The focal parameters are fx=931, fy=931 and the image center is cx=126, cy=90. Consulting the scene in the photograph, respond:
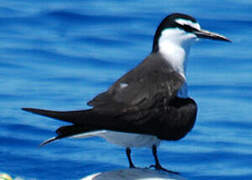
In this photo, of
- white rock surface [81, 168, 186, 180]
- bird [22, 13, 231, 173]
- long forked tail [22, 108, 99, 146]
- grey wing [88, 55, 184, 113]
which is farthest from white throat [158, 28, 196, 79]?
long forked tail [22, 108, 99, 146]

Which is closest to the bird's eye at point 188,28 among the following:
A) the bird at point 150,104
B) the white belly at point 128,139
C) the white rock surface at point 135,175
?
the bird at point 150,104

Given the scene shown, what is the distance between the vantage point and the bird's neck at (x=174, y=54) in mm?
8312

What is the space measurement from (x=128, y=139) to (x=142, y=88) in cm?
46

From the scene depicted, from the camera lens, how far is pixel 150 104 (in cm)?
788

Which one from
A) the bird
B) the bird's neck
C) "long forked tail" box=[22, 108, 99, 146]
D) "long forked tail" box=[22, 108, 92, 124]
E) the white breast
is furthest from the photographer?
the bird's neck

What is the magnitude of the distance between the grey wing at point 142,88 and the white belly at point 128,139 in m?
0.27

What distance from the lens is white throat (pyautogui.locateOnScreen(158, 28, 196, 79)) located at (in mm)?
8320

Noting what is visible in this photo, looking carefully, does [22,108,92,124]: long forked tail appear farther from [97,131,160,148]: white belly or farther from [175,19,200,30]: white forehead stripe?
[175,19,200,30]: white forehead stripe

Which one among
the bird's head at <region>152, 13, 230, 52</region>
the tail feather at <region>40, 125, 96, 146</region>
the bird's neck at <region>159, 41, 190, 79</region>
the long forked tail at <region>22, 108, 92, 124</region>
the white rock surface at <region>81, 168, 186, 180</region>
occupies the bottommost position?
the white rock surface at <region>81, 168, 186, 180</region>

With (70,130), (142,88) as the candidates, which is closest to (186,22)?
(142,88)

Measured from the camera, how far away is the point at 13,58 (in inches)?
657

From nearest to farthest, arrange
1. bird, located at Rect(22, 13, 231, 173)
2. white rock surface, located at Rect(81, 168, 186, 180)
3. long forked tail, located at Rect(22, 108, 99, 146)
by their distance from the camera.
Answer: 1. long forked tail, located at Rect(22, 108, 99, 146)
2. bird, located at Rect(22, 13, 231, 173)
3. white rock surface, located at Rect(81, 168, 186, 180)

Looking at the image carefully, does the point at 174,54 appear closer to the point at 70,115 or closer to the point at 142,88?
the point at 142,88

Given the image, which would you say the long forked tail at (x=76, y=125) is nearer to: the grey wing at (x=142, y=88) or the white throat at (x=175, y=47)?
the grey wing at (x=142, y=88)
